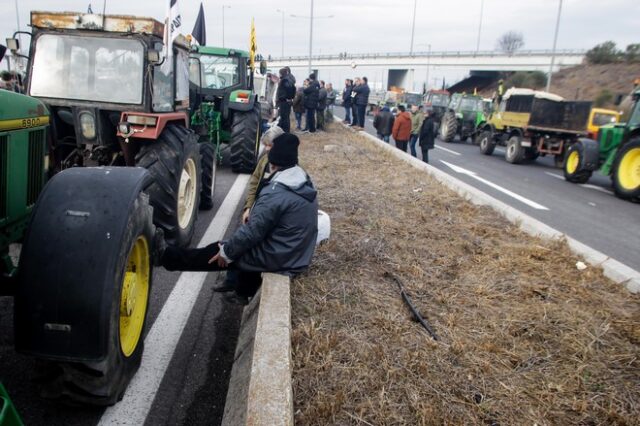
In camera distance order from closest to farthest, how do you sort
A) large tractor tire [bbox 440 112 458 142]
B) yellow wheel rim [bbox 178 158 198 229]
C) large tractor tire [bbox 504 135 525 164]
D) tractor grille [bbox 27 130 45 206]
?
tractor grille [bbox 27 130 45 206], yellow wheel rim [bbox 178 158 198 229], large tractor tire [bbox 504 135 525 164], large tractor tire [bbox 440 112 458 142]

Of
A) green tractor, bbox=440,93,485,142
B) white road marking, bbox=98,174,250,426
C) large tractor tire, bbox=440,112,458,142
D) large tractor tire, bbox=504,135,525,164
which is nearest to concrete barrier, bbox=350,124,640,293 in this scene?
white road marking, bbox=98,174,250,426

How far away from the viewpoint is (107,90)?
503 cm

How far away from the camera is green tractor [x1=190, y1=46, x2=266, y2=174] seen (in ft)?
31.1

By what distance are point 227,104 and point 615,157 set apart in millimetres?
9555

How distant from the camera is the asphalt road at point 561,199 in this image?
7.90m

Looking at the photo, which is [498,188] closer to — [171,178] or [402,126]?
[402,126]

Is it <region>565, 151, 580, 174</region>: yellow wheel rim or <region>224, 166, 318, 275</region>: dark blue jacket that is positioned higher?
<region>565, 151, 580, 174</region>: yellow wheel rim

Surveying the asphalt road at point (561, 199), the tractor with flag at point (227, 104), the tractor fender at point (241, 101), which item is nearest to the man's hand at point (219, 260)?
the tractor with flag at point (227, 104)

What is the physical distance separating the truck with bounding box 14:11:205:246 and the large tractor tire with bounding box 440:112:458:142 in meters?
19.2

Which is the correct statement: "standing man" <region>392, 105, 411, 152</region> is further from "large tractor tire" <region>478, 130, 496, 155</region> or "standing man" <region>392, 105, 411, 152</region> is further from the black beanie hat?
the black beanie hat

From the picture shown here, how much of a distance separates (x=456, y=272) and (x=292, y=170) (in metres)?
1.91

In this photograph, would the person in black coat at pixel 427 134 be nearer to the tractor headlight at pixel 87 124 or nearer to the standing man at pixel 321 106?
the standing man at pixel 321 106

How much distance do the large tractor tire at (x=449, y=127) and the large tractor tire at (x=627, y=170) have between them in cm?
1105

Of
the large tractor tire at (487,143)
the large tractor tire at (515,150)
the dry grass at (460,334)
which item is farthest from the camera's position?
the large tractor tire at (487,143)
